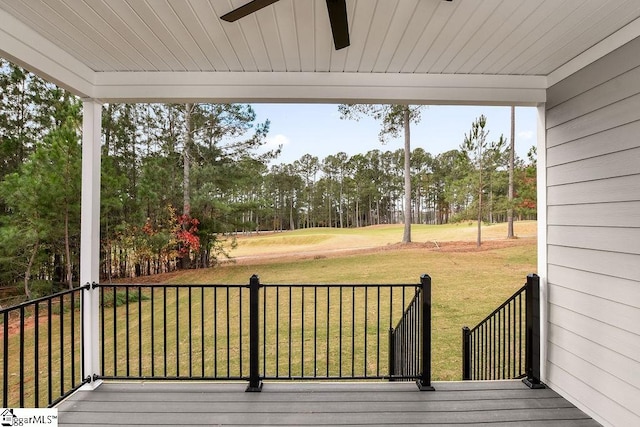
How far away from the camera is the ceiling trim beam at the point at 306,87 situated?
2.39m

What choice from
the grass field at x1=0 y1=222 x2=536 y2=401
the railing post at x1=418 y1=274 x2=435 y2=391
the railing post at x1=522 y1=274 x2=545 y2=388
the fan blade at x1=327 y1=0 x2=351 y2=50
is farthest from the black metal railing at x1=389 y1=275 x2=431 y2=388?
the grass field at x1=0 y1=222 x2=536 y2=401

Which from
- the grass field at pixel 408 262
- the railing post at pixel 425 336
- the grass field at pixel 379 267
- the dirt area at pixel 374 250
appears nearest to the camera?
the railing post at pixel 425 336

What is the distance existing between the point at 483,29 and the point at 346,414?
94.7 inches

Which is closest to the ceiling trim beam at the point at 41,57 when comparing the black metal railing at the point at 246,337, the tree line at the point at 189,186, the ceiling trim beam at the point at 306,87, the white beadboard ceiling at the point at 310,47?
the white beadboard ceiling at the point at 310,47

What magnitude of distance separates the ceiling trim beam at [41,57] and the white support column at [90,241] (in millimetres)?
226

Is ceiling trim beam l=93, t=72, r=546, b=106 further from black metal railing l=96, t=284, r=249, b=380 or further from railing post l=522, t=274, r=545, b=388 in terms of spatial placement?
black metal railing l=96, t=284, r=249, b=380

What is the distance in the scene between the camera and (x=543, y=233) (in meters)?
2.53

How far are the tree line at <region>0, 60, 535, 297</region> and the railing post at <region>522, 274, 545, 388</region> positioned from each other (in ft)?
10.2

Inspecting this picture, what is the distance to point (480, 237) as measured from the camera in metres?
5.57

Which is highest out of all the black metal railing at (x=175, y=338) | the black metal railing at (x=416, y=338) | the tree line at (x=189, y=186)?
the tree line at (x=189, y=186)

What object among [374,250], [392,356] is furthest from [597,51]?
[374,250]

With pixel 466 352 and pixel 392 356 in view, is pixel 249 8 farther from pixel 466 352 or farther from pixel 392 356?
pixel 466 352

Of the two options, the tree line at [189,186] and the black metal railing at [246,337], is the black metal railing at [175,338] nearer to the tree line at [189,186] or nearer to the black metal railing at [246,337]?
the black metal railing at [246,337]

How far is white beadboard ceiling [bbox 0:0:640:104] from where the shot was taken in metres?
1.69
